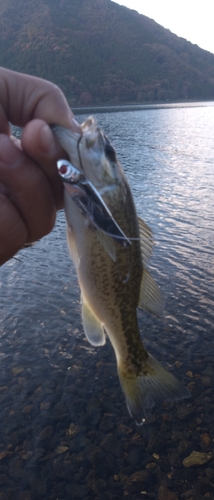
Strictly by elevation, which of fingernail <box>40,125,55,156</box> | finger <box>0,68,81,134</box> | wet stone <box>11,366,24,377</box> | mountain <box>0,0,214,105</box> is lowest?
wet stone <box>11,366,24,377</box>

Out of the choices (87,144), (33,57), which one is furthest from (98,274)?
(33,57)

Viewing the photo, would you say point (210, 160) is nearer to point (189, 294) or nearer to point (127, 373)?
point (189, 294)

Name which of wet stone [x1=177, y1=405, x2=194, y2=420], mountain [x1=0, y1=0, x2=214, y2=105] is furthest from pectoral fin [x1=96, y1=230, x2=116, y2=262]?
mountain [x1=0, y1=0, x2=214, y2=105]

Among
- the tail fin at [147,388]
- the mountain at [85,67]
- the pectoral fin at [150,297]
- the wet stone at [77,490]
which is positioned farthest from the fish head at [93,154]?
the mountain at [85,67]

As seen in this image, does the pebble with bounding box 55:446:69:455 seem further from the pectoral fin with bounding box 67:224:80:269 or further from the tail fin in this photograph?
the pectoral fin with bounding box 67:224:80:269

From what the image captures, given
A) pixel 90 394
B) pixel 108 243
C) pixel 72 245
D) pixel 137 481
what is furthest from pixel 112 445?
pixel 108 243
